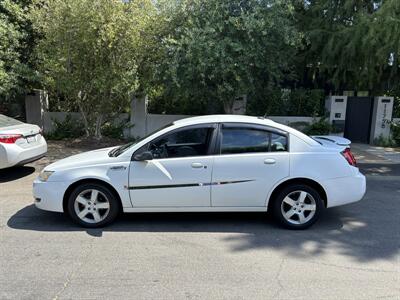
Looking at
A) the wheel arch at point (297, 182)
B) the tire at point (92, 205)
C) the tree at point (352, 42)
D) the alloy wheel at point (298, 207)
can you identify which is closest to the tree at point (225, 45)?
the tree at point (352, 42)

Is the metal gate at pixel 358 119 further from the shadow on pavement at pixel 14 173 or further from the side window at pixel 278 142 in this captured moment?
the shadow on pavement at pixel 14 173

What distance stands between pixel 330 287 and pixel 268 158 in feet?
6.22

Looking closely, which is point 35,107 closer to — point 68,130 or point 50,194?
point 68,130

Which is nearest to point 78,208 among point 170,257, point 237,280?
point 170,257

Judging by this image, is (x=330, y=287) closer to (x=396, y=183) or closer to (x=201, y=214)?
(x=201, y=214)

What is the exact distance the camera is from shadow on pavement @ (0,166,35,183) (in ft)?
25.4

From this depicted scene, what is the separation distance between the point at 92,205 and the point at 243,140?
2206 millimetres

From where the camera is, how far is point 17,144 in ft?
24.1

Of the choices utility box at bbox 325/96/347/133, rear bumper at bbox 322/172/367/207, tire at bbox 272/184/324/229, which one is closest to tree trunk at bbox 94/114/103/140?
utility box at bbox 325/96/347/133

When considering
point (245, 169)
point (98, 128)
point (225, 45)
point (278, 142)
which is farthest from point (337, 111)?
point (245, 169)

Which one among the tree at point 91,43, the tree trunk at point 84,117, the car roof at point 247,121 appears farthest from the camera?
the tree trunk at point 84,117

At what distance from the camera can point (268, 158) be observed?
5.02 m

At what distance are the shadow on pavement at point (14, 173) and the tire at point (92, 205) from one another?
11.1 feet

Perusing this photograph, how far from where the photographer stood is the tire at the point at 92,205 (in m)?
4.99
